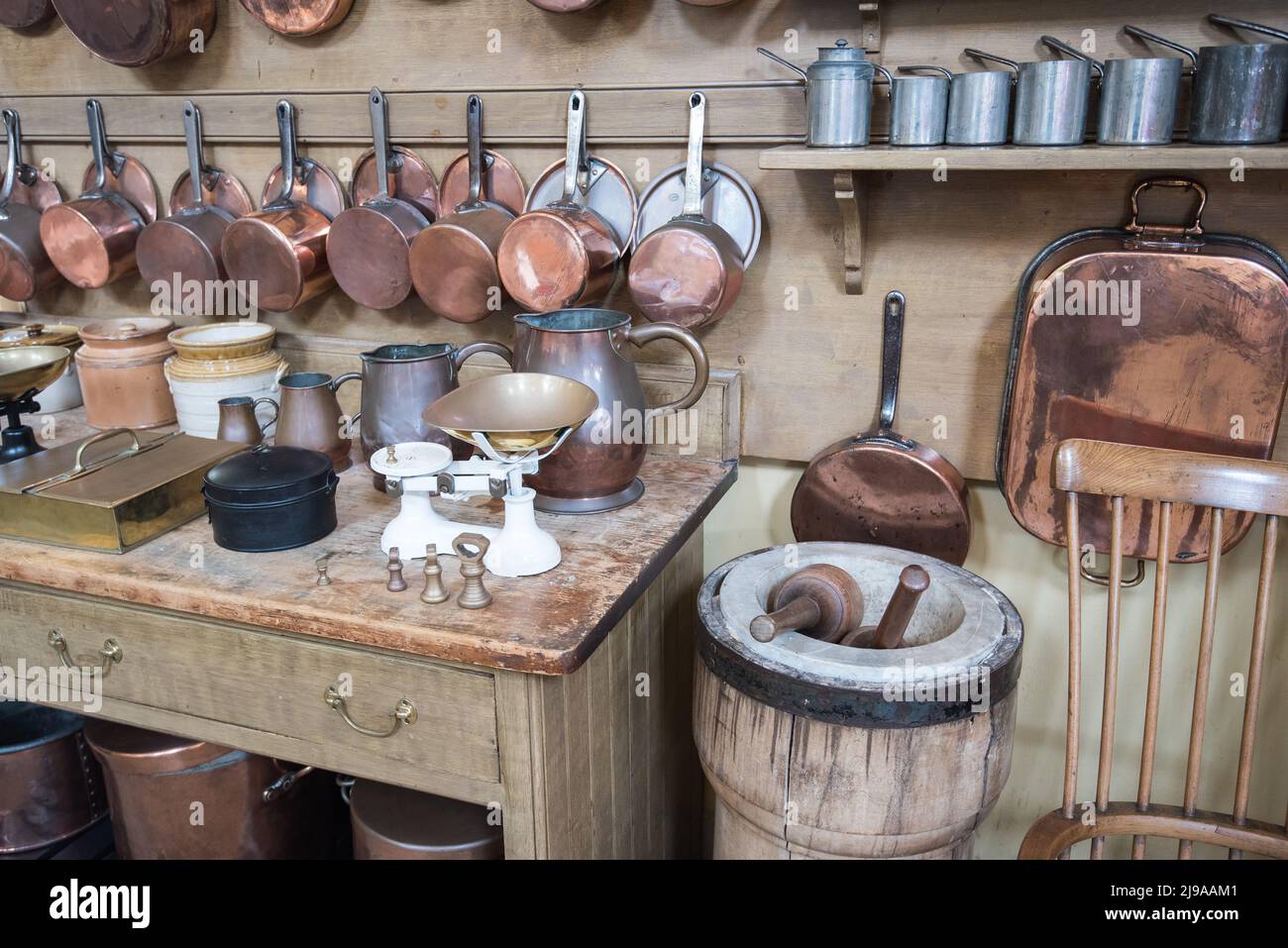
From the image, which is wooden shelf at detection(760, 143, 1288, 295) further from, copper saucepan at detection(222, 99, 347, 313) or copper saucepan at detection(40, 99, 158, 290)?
copper saucepan at detection(40, 99, 158, 290)

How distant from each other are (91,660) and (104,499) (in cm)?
24

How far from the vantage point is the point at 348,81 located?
1.75 m

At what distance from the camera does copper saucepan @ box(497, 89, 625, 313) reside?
1.53 meters

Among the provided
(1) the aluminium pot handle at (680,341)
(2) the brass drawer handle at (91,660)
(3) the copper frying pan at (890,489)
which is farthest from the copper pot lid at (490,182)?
(2) the brass drawer handle at (91,660)

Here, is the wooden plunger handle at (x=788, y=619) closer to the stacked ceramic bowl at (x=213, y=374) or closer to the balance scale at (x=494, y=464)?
the balance scale at (x=494, y=464)

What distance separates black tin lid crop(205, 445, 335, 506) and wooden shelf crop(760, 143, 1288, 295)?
0.75 metres

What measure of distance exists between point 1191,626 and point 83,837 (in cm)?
201

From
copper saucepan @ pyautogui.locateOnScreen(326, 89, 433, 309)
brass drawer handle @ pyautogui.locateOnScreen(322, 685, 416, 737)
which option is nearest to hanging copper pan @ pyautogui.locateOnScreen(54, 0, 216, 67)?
copper saucepan @ pyautogui.locateOnScreen(326, 89, 433, 309)

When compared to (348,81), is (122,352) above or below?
below

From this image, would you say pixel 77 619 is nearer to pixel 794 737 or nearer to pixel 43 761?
pixel 43 761

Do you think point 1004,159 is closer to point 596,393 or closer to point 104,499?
point 596,393

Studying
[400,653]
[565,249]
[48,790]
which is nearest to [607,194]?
[565,249]
